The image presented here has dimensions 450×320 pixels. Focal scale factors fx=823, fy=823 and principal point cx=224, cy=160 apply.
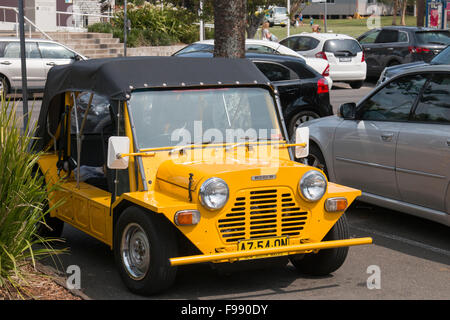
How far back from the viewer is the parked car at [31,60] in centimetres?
2184

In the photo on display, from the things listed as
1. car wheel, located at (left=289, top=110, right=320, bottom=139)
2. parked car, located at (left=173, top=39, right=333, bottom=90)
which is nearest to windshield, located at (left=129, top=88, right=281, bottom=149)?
car wheel, located at (left=289, top=110, right=320, bottom=139)

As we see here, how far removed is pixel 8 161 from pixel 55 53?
1744 centimetres

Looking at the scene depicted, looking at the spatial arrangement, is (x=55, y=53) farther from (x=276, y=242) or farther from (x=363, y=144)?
(x=276, y=242)

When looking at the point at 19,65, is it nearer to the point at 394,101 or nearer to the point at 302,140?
the point at 394,101

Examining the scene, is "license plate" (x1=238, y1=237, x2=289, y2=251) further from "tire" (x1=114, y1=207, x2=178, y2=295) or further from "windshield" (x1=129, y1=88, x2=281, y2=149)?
"windshield" (x1=129, y1=88, x2=281, y2=149)

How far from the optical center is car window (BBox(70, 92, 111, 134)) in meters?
7.66

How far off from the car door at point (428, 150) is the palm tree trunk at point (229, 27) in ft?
12.8

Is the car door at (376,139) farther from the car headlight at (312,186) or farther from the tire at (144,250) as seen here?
the tire at (144,250)

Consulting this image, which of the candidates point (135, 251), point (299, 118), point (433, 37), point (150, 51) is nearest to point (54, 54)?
point (150, 51)

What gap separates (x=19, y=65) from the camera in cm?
2214

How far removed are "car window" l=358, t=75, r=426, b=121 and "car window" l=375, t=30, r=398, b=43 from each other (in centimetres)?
1795

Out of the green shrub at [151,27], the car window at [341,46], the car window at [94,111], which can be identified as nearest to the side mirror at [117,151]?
the car window at [94,111]

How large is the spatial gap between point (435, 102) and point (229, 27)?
4.15 metres

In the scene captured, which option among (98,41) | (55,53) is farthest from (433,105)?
(98,41)
